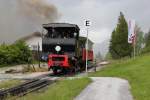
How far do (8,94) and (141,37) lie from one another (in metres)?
121

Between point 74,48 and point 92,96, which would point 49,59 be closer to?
point 74,48

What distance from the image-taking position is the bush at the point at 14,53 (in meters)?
66.2

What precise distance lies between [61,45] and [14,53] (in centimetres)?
2916

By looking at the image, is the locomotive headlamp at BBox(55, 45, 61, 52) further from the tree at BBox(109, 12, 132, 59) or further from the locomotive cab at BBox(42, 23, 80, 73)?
the tree at BBox(109, 12, 132, 59)

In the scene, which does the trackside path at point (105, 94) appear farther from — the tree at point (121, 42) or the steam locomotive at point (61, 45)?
the tree at point (121, 42)

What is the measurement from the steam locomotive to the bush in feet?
85.1

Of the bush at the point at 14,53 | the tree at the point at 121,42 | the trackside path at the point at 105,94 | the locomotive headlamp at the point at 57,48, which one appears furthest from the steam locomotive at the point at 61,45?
the tree at the point at 121,42

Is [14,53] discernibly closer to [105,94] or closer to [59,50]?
[59,50]

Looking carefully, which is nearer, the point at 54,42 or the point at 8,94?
the point at 8,94

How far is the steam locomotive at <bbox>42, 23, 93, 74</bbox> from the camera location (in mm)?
39594

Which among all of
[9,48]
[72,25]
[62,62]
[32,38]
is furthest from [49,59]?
[32,38]

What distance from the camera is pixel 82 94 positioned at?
2073cm

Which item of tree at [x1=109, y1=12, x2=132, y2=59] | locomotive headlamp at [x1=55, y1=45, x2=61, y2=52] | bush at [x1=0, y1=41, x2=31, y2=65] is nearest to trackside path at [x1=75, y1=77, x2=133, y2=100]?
locomotive headlamp at [x1=55, y1=45, x2=61, y2=52]

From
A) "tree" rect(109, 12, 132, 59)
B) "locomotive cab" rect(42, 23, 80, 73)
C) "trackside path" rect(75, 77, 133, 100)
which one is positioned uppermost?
"tree" rect(109, 12, 132, 59)
